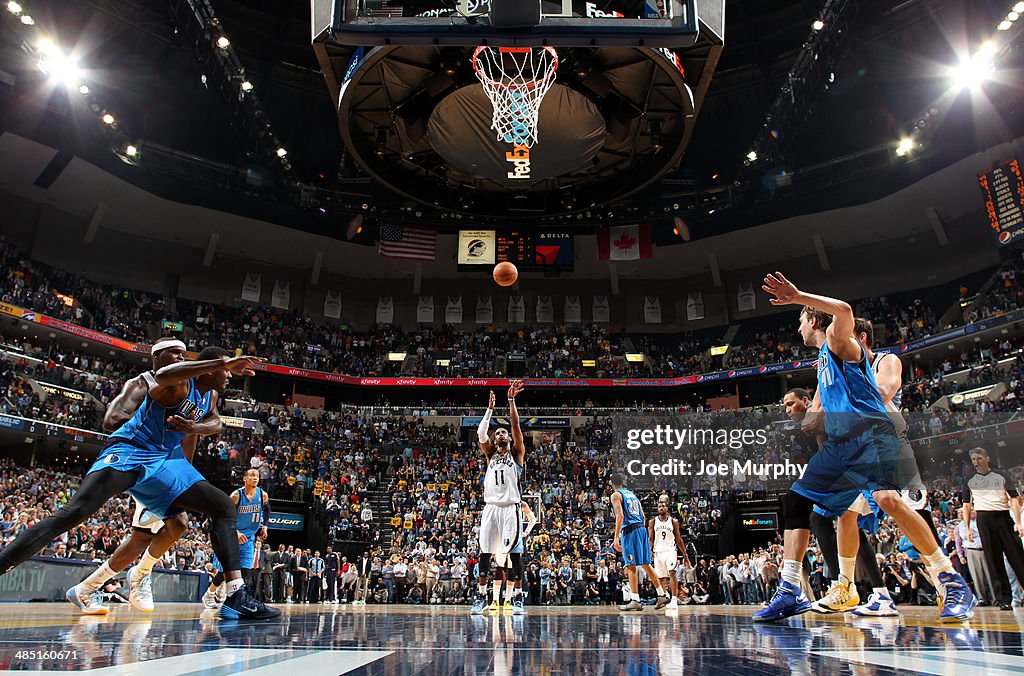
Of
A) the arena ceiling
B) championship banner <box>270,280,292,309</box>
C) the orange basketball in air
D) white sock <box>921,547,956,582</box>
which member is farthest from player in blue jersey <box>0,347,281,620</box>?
championship banner <box>270,280,292,309</box>

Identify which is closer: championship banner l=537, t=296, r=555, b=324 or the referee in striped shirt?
the referee in striped shirt

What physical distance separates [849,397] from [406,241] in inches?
1000

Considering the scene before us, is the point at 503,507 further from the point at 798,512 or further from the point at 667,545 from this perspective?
the point at 667,545

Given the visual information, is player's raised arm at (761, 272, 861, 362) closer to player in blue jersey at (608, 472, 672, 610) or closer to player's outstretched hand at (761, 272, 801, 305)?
player's outstretched hand at (761, 272, 801, 305)

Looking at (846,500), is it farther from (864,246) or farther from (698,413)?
(864,246)

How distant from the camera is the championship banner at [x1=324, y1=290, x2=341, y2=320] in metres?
37.8

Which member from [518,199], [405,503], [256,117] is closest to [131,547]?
[518,199]

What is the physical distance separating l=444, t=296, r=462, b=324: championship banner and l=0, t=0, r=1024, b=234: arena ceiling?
8117 mm

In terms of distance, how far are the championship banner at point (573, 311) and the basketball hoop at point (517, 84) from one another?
81.1ft

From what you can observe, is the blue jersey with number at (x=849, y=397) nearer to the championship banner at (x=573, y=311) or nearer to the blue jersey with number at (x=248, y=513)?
the blue jersey with number at (x=248, y=513)

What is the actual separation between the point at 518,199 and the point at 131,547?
48.8ft

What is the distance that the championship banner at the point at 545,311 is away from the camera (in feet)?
126

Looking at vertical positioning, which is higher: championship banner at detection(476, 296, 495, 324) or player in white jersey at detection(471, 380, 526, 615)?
championship banner at detection(476, 296, 495, 324)

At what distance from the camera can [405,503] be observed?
2389 centimetres
